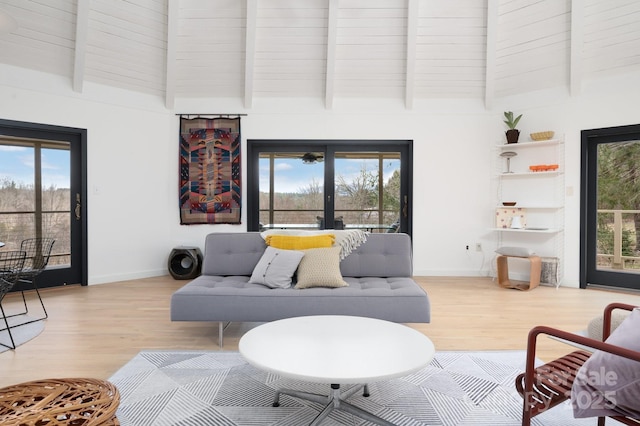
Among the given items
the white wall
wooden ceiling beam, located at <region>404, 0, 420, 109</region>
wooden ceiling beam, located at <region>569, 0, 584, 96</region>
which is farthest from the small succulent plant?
wooden ceiling beam, located at <region>404, 0, 420, 109</region>

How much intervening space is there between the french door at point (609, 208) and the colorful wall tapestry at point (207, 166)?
470 centimetres

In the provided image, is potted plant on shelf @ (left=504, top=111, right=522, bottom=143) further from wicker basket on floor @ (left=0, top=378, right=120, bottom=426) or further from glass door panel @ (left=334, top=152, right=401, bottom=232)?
wicker basket on floor @ (left=0, top=378, right=120, bottom=426)

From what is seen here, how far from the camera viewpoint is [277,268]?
300cm

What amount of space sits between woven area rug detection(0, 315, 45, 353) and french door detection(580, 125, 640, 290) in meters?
5.92

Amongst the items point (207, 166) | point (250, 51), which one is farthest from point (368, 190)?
point (250, 51)

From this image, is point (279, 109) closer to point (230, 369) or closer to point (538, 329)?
point (230, 369)

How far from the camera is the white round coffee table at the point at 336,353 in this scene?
5.08 ft

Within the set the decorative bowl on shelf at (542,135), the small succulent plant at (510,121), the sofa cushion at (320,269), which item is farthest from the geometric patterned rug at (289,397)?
the small succulent plant at (510,121)

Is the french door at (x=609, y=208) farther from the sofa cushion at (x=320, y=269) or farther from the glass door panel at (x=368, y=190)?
the sofa cushion at (x=320, y=269)

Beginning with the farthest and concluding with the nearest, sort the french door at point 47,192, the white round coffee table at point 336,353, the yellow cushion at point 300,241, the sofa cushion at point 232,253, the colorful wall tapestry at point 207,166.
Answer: the colorful wall tapestry at point 207,166 → the french door at point 47,192 → the sofa cushion at point 232,253 → the yellow cushion at point 300,241 → the white round coffee table at point 336,353

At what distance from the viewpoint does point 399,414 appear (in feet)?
6.27

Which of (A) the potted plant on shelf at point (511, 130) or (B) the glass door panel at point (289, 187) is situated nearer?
(A) the potted plant on shelf at point (511, 130)

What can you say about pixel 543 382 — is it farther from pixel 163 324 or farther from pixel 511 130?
pixel 511 130

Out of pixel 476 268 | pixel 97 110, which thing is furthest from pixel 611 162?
pixel 97 110
